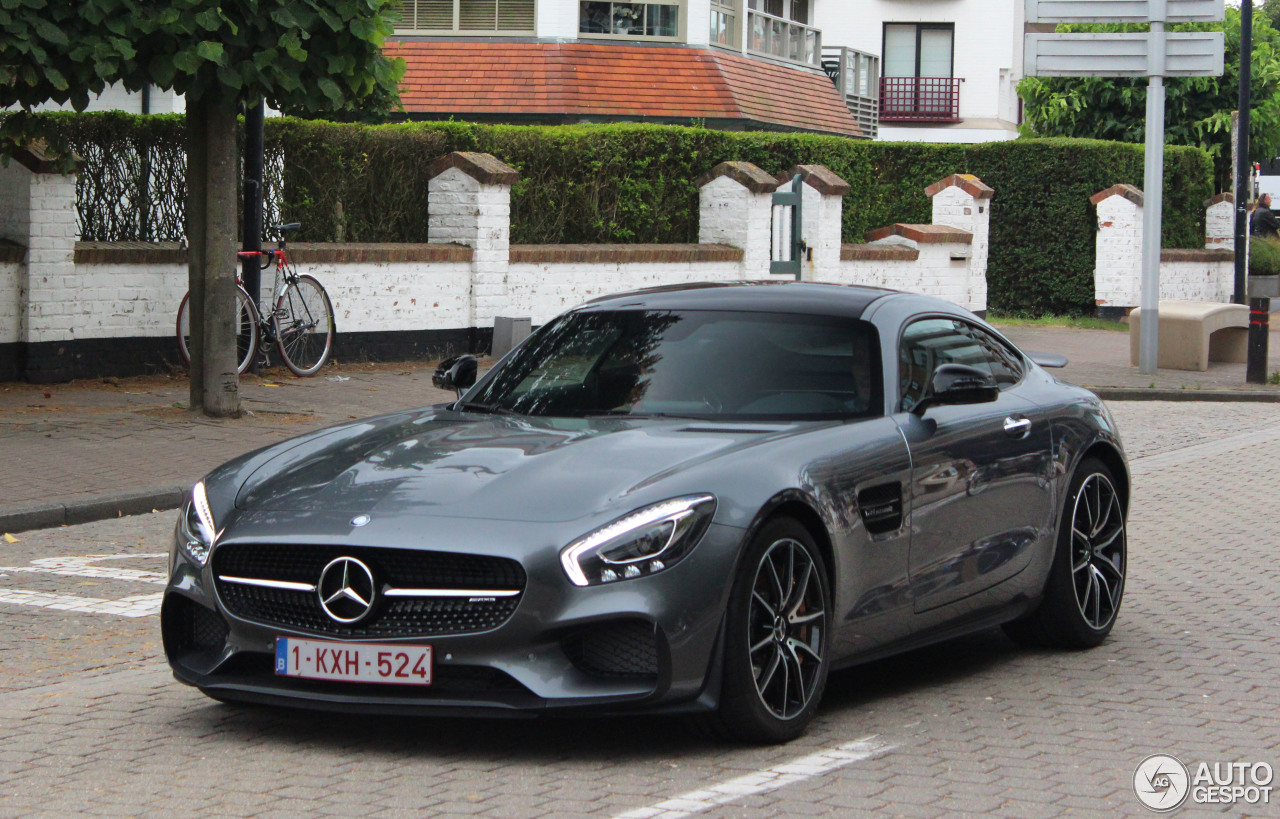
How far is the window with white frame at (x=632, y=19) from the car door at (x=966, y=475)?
2789 centimetres

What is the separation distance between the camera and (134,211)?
57.9 feet

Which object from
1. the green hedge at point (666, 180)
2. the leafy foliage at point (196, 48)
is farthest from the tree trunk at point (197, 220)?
the green hedge at point (666, 180)

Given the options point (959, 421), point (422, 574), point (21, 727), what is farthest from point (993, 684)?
point (21, 727)

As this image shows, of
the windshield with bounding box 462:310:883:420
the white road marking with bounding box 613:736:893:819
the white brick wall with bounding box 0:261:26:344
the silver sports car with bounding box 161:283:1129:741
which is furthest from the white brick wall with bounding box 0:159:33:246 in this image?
the white road marking with bounding box 613:736:893:819

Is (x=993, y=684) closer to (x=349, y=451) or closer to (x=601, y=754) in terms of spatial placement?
(x=601, y=754)

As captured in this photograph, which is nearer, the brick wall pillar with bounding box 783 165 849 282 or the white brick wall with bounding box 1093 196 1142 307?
the brick wall pillar with bounding box 783 165 849 282

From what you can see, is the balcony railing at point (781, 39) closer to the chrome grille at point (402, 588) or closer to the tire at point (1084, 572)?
the tire at point (1084, 572)

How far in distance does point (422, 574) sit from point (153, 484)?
21.6 feet

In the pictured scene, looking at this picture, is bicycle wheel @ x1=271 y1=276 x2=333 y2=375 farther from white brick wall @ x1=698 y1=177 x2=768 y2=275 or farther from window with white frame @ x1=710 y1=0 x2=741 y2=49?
window with white frame @ x1=710 y1=0 x2=741 y2=49

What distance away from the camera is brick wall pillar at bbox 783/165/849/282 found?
25719 mm

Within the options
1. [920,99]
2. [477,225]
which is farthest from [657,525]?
[920,99]

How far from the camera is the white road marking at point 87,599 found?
7.94 metres

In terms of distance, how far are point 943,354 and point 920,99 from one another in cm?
5181

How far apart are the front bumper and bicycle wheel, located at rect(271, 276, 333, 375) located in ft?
41.9
